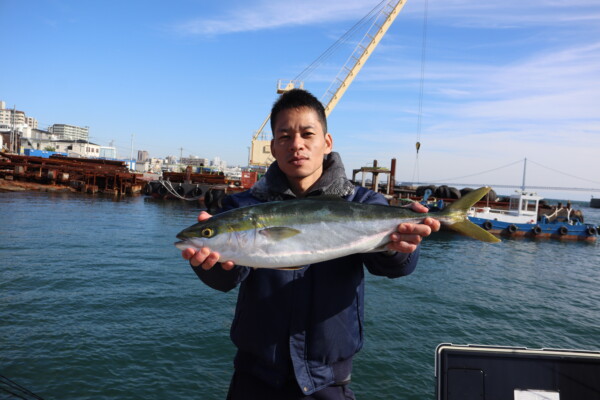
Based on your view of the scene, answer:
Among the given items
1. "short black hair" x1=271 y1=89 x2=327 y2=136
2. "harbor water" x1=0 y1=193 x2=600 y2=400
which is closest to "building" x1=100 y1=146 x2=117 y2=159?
"harbor water" x1=0 y1=193 x2=600 y2=400

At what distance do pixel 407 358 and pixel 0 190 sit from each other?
2113 inches

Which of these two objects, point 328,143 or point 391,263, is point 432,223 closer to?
point 391,263

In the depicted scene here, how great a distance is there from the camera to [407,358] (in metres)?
9.73

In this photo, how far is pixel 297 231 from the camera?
3309 mm

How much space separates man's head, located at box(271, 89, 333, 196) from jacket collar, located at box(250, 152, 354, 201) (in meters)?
0.10

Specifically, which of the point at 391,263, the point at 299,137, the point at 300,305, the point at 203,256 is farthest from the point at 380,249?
the point at 203,256

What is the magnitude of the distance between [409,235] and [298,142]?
135 cm

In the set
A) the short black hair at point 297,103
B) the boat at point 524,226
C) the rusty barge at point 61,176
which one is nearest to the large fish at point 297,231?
the short black hair at point 297,103

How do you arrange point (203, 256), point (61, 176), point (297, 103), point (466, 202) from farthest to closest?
1. point (61, 176)
2. point (466, 202)
3. point (297, 103)
4. point (203, 256)

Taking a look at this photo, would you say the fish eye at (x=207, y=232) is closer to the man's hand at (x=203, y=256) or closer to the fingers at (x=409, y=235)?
the man's hand at (x=203, y=256)

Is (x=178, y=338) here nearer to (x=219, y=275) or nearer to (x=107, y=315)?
(x=107, y=315)

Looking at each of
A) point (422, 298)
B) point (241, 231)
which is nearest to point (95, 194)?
point (422, 298)

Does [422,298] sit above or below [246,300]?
below

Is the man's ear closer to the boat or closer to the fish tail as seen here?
the fish tail
